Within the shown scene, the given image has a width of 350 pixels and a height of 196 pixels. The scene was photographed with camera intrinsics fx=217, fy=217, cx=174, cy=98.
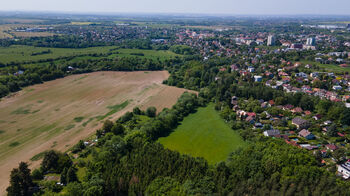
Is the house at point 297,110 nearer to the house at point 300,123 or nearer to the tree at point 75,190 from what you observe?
the house at point 300,123

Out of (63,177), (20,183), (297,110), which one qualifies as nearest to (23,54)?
(20,183)

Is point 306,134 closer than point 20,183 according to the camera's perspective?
No

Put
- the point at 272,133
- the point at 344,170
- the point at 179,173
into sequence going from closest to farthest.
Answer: the point at 179,173 < the point at 344,170 < the point at 272,133

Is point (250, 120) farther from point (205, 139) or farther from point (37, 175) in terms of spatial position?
point (37, 175)

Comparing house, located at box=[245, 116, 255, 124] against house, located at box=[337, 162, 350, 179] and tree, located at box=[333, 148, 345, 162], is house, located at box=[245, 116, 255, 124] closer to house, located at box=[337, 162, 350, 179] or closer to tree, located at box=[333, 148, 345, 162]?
tree, located at box=[333, 148, 345, 162]

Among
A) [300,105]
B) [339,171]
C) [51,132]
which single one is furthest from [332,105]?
[51,132]

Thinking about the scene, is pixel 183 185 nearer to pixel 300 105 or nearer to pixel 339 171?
pixel 339 171

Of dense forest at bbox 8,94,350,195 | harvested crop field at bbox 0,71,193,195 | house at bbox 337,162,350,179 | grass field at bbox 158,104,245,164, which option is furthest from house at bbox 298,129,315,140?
harvested crop field at bbox 0,71,193,195
